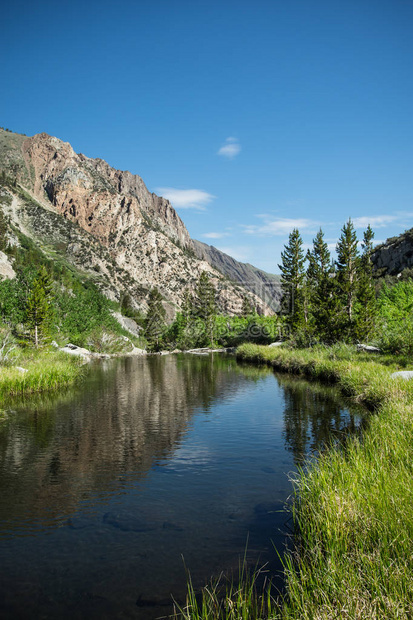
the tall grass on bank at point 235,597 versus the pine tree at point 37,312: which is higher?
the pine tree at point 37,312

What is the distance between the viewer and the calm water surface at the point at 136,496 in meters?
6.74

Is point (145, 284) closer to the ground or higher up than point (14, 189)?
closer to the ground

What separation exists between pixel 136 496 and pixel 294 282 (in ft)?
195

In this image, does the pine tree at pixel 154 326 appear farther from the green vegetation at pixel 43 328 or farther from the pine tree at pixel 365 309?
the pine tree at pixel 365 309

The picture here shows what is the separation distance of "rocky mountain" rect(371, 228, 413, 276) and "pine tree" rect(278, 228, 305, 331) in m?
38.0

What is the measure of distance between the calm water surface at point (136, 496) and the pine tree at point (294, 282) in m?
42.7

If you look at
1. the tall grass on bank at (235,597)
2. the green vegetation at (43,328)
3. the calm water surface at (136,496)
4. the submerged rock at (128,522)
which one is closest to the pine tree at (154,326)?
the green vegetation at (43,328)

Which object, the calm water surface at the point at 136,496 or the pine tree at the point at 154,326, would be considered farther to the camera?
the pine tree at the point at 154,326

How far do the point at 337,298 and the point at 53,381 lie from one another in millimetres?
35846

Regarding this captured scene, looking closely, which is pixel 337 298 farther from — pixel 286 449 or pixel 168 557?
pixel 168 557

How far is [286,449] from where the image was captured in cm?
1422

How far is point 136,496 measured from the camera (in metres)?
10.3

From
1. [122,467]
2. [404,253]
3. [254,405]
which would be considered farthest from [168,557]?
[404,253]

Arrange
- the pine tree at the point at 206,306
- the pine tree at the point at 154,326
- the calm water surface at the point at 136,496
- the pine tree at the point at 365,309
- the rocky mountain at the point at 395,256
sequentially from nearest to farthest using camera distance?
the calm water surface at the point at 136,496, the pine tree at the point at 365,309, the rocky mountain at the point at 395,256, the pine tree at the point at 206,306, the pine tree at the point at 154,326
